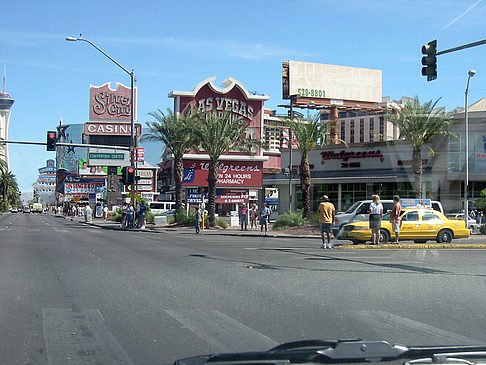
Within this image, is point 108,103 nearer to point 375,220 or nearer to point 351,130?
point 375,220

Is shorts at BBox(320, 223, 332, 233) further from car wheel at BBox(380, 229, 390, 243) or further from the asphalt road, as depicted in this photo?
car wheel at BBox(380, 229, 390, 243)

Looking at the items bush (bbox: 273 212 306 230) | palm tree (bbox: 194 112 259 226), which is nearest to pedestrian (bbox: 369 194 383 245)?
bush (bbox: 273 212 306 230)

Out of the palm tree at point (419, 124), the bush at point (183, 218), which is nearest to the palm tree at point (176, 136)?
the bush at point (183, 218)

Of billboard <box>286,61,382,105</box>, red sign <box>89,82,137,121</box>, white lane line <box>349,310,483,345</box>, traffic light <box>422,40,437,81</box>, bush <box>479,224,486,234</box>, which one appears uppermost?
billboard <box>286,61,382,105</box>

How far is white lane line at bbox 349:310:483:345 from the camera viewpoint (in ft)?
21.5

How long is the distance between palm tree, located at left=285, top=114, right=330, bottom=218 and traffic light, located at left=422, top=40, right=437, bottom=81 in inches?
770

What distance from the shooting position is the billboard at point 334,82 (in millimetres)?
68625

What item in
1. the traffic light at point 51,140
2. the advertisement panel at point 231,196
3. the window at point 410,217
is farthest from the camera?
the advertisement panel at point 231,196

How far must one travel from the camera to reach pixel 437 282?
37.3 ft

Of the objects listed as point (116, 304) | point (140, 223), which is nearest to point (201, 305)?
point (116, 304)

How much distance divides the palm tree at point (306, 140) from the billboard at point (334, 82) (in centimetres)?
2955

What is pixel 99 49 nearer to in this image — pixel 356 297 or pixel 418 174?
pixel 418 174

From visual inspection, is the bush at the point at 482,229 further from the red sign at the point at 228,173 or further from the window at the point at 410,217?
the red sign at the point at 228,173

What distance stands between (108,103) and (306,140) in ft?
121
